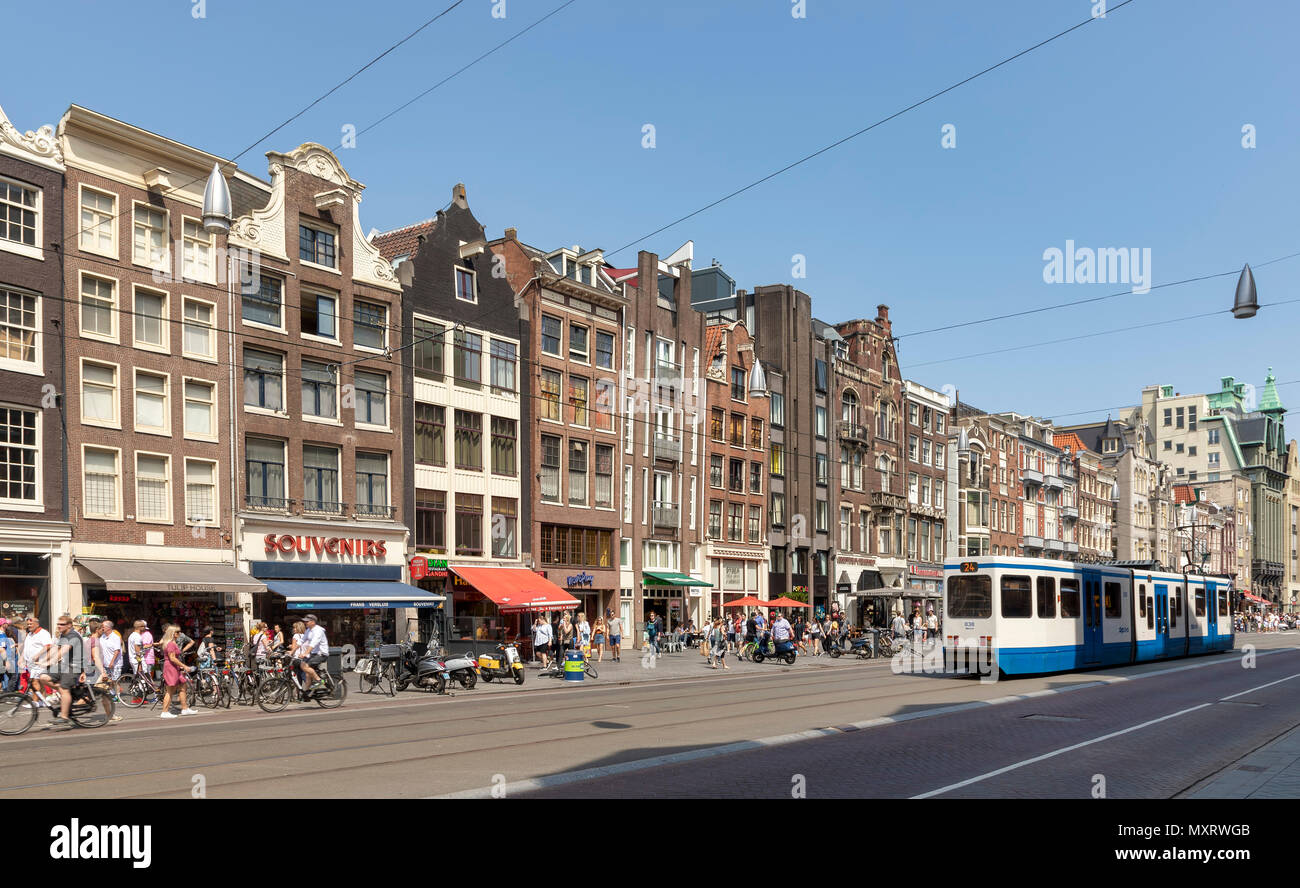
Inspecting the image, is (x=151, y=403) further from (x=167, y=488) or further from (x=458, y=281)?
(x=458, y=281)

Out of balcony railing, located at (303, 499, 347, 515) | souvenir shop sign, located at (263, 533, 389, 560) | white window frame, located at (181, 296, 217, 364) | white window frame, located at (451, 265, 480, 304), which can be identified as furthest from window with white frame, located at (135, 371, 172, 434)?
white window frame, located at (451, 265, 480, 304)

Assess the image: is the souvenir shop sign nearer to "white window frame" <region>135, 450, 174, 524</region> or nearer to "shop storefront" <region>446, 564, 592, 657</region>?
"white window frame" <region>135, 450, 174, 524</region>

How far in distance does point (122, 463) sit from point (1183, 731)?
26323mm

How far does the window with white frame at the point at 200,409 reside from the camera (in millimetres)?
32031

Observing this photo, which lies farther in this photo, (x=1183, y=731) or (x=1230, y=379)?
(x=1230, y=379)

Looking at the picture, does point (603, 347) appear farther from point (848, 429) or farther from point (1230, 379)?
point (1230, 379)

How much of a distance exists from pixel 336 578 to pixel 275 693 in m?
12.7

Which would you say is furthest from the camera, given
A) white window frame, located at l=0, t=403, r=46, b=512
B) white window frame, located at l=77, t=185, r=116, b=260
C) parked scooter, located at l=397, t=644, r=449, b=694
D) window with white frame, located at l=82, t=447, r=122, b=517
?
white window frame, located at l=77, t=185, r=116, b=260

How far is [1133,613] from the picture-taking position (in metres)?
34.2

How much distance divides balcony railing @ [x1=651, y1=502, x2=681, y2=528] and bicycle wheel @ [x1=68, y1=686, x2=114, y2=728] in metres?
33.0

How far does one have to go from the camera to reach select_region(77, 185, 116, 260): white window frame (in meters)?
29.7

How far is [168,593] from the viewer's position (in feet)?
102
